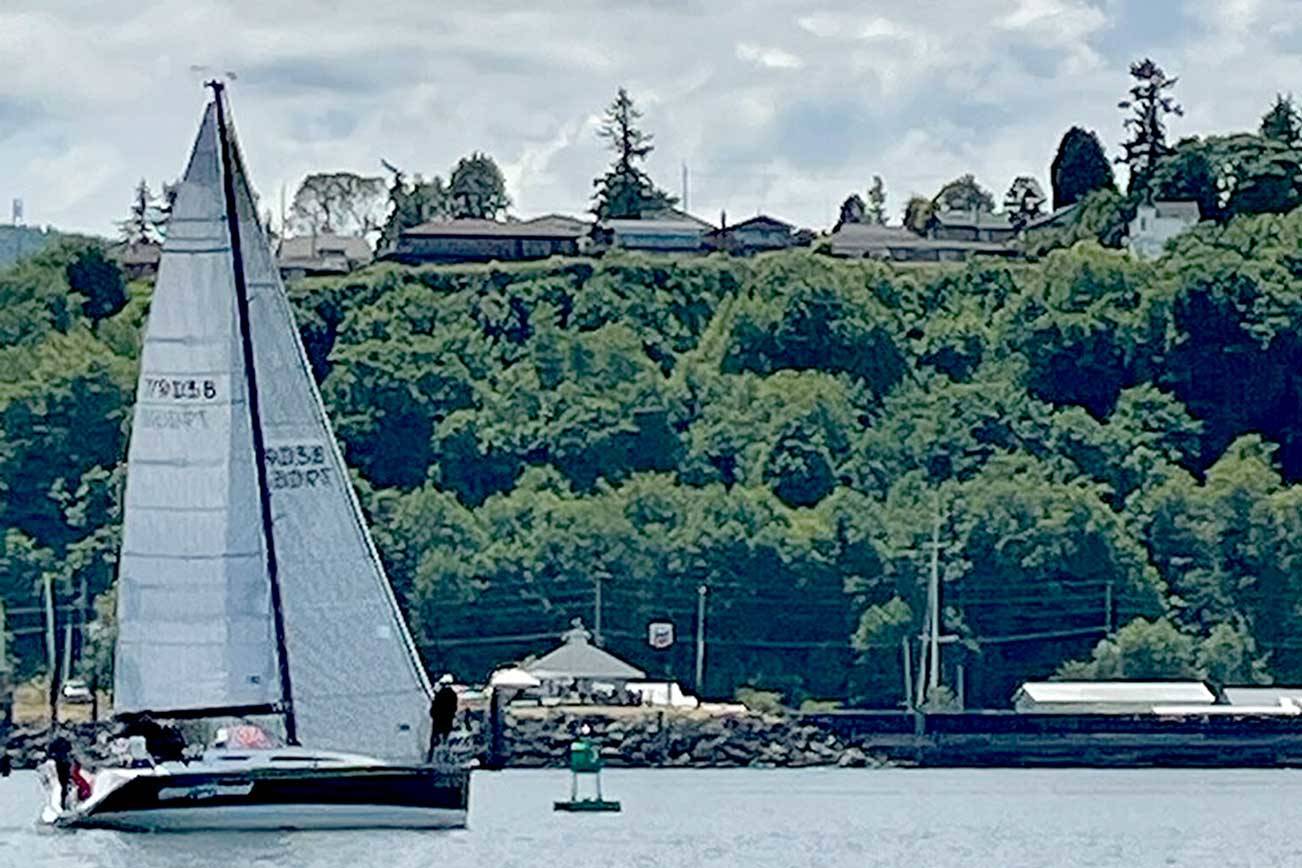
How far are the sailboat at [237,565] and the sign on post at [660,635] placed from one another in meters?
68.1

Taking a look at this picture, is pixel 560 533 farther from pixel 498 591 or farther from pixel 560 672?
pixel 560 672

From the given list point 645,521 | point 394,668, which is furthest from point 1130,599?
point 394,668

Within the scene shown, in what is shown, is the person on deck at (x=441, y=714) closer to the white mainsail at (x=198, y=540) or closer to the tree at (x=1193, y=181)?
the white mainsail at (x=198, y=540)

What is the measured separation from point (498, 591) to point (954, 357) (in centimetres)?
3054

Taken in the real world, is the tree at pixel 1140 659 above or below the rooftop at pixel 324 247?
below

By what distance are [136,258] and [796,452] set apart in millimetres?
47929

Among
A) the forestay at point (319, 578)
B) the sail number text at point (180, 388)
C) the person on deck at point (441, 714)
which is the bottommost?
the person on deck at point (441, 714)

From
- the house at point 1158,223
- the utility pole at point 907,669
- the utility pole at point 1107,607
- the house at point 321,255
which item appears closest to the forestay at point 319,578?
the utility pole at point 907,669

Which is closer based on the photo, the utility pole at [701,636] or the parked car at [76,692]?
the parked car at [76,692]

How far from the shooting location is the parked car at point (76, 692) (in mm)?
120000

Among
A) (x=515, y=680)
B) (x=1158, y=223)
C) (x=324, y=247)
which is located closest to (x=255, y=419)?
(x=515, y=680)

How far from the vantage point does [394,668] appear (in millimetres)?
56969

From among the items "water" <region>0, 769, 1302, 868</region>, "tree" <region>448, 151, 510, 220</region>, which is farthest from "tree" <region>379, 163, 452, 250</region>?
"water" <region>0, 769, 1302, 868</region>

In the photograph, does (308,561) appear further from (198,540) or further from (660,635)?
(660,635)
